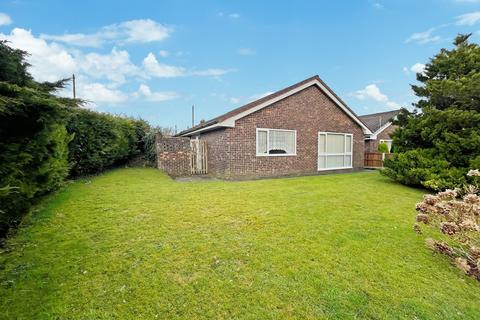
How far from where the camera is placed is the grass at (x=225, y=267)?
8.45ft

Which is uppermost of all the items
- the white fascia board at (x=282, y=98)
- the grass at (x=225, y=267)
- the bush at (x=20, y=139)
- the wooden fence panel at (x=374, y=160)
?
the white fascia board at (x=282, y=98)

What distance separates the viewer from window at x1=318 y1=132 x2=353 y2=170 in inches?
580

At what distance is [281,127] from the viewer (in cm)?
1307

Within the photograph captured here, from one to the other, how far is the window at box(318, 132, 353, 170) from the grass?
29.4 ft

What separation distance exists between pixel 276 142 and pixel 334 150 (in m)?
4.71

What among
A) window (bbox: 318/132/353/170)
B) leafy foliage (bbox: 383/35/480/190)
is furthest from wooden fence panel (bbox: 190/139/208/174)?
leafy foliage (bbox: 383/35/480/190)

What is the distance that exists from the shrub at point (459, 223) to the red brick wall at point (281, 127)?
8.55 m

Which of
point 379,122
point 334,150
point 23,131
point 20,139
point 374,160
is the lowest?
point 374,160

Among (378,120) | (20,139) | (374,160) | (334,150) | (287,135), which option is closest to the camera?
(20,139)

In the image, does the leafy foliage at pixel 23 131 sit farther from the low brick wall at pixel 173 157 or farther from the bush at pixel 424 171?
the bush at pixel 424 171

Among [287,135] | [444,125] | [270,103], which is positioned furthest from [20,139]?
[444,125]

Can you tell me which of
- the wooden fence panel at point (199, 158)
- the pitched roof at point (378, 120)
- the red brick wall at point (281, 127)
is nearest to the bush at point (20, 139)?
the red brick wall at point (281, 127)

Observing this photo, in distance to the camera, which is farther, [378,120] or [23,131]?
[378,120]

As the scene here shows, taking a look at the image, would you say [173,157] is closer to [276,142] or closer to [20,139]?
[276,142]
